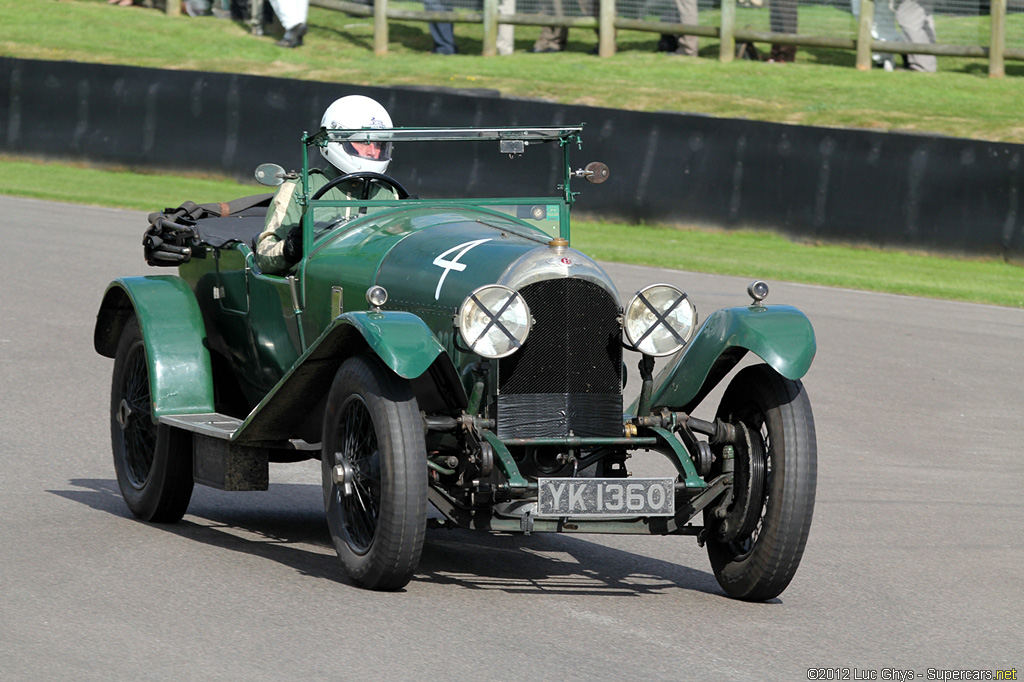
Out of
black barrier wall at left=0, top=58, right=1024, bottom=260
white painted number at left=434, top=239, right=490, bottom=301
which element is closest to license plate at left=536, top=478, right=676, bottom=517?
white painted number at left=434, top=239, right=490, bottom=301

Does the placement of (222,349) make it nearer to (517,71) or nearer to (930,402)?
(930,402)

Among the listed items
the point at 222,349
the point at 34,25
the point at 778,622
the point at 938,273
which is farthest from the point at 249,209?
the point at 34,25

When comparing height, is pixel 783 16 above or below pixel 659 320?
above

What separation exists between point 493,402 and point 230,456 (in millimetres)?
1275

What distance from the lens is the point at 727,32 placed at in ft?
81.6

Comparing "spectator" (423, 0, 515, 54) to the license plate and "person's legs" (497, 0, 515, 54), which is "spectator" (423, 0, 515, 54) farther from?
the license plate

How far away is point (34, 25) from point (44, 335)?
747 inches

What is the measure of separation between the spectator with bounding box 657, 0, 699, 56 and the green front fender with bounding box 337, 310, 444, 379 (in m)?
20.4

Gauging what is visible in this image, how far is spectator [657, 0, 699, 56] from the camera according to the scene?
25172mm

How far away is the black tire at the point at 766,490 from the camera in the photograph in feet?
18.6

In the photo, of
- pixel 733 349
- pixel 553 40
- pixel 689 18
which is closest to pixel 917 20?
pixel 689 18

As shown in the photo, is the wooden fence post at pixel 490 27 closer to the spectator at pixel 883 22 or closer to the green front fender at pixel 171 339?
the spectator at pixel 883 22

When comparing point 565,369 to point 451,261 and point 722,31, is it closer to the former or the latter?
point 451,261

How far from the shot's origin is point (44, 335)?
37.1 feet
